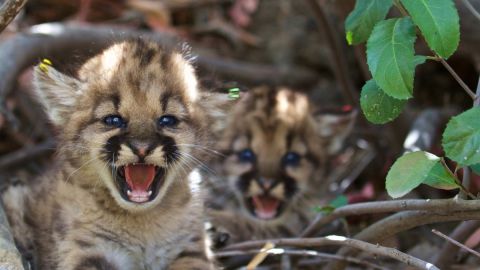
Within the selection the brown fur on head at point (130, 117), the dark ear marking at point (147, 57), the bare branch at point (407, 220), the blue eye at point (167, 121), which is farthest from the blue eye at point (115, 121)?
the bare branch at point (407, 220)

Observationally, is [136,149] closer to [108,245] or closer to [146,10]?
[108,245]

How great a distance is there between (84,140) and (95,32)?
234cm

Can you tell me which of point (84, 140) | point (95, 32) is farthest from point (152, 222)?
point (95, 32)

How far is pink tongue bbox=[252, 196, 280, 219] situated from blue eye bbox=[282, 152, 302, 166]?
244mm

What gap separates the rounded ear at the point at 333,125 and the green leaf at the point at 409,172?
2.64 meters

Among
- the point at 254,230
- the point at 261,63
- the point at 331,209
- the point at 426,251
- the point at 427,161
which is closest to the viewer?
the point at 427,161

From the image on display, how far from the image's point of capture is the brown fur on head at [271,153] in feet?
17.9

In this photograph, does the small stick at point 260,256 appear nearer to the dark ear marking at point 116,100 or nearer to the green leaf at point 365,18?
the dark ear marking at point 116,100

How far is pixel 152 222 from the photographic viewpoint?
420 cm

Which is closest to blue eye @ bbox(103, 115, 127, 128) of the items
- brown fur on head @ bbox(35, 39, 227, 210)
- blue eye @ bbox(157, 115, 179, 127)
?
brown fur on head @ bbox(35, 39, 227, 210)

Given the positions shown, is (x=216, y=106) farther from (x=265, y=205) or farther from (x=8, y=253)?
(x=8, y=253)

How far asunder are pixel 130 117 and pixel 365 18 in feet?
3.64

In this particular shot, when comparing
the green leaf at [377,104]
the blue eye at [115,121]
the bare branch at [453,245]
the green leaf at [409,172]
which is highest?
the blue eye at [115,121]

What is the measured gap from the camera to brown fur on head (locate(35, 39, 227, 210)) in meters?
3.88
